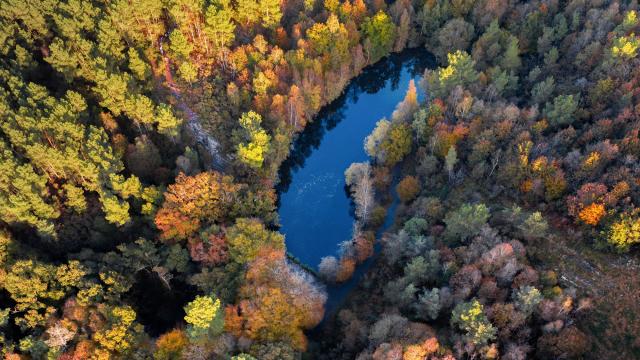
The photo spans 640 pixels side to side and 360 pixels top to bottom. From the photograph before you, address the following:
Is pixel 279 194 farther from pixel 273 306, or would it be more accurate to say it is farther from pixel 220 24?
pixel 220 24

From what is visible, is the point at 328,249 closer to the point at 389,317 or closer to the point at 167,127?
the point at 389,317

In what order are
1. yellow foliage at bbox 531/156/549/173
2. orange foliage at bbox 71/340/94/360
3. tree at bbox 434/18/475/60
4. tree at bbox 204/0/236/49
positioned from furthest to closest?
1. tree at bbox 434/18/475/60
2. tree at bbox 204/0/236/49
3. yellow foliage at bbox 531/156/549/173
4. orange foliage at bbox 71/340/94/360

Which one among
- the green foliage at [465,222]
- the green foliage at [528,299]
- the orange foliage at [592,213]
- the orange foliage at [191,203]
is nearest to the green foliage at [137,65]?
the orange foliage at [191,203]

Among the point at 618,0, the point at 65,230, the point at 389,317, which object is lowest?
the point at 389,317

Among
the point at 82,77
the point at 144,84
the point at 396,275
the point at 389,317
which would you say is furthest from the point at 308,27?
the point at 389,317

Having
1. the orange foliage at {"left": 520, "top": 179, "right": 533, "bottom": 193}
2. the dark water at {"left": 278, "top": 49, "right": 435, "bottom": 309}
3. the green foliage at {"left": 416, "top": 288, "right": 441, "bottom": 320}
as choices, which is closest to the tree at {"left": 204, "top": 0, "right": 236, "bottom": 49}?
the dark water at {"left": 278, "top": 49, "right": 435, "bottom": 309}

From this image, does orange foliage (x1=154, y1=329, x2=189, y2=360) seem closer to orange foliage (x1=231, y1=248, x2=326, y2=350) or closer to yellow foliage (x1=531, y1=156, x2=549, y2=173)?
orange foliage (x1=231, y1=248, x2=326, y2=350)

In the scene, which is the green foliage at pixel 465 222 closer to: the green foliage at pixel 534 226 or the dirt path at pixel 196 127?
the green foliage at pixel 534 226
